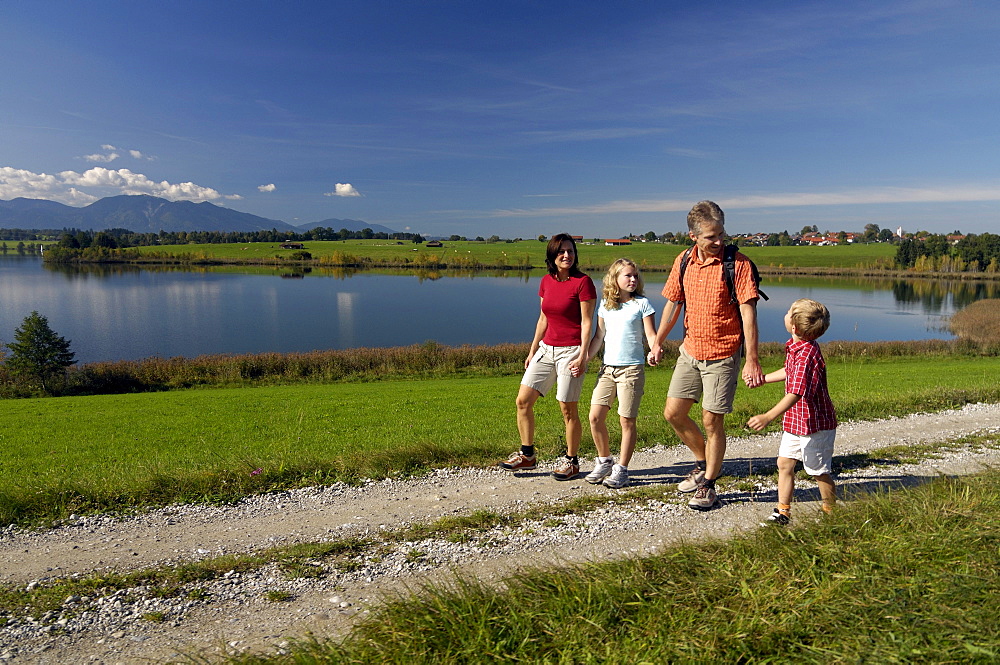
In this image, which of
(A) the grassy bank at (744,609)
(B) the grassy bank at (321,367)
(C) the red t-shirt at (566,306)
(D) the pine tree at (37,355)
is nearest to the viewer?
(A) the grassy bank at (744,609)

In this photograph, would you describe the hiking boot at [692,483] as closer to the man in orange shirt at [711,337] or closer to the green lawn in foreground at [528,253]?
the man in orange shirt at [711,337]

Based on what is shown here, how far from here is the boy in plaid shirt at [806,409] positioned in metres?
4.50

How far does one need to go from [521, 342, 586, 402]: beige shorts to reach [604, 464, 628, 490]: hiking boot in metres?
0.81

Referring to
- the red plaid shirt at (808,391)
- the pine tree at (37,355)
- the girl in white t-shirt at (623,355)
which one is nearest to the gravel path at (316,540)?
the girl in white t-shirt at (623,355)

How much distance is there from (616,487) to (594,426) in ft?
2.05

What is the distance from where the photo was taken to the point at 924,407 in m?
9.48

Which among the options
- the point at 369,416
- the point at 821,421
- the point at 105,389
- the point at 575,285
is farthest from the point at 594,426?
A: the point at 105,389

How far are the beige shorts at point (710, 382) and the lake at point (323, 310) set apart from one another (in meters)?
35.7

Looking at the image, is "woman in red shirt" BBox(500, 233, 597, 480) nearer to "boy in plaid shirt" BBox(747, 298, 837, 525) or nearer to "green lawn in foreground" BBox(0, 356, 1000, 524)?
"green lawn in foreground" BBox(0, 356, 1000, 524)

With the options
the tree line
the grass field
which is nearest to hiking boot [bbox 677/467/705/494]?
the grass field

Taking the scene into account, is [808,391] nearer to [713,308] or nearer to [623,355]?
[713,308]

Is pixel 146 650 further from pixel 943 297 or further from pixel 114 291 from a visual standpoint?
pixel 943 297

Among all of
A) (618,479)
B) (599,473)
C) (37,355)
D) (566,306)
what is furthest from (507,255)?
(618,479)

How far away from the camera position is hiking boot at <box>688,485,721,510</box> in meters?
5.08
